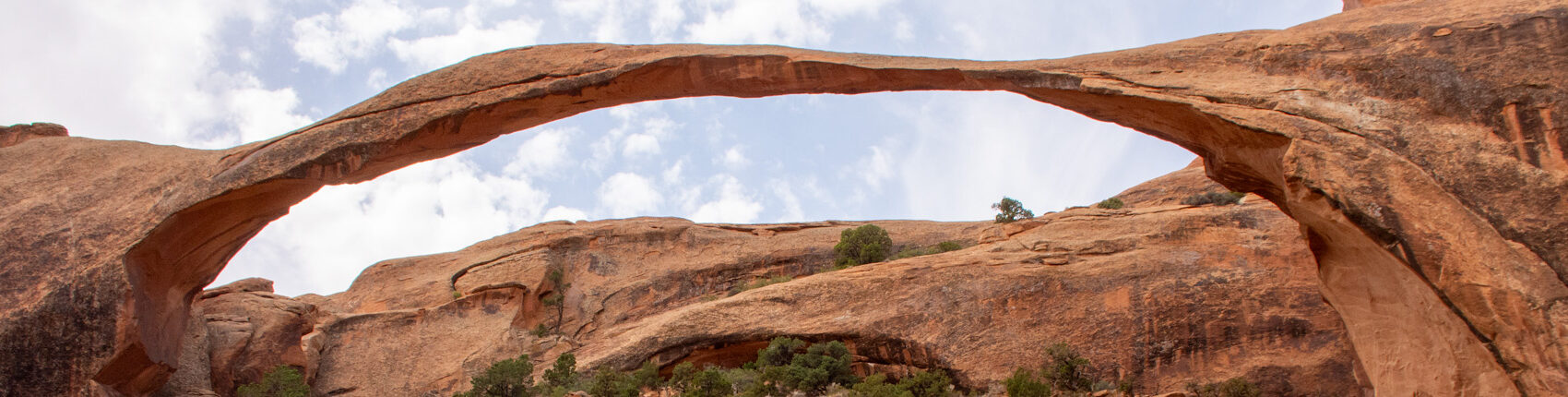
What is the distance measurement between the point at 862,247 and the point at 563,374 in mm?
11793

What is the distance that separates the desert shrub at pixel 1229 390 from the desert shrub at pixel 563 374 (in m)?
11.7

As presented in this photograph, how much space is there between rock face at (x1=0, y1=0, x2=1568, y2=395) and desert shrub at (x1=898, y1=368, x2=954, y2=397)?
261 inches

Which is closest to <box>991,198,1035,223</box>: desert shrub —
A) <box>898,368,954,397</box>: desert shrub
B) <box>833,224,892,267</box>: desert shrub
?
<box>833,224,892,267</box>: desert shrub

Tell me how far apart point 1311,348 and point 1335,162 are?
10648 millimetres

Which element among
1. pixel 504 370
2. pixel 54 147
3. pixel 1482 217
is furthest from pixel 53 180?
pixel 1482 217

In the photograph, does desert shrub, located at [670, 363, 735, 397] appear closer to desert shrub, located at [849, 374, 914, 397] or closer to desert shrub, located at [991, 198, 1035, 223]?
desert shrub, located at [849, 374, 914, 397]

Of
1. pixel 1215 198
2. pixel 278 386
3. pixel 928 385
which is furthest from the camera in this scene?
pixel 1215 198

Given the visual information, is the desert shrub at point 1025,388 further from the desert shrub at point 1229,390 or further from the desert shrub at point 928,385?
the desert shrub at point 1229,390

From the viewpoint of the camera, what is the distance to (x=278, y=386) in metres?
21.0

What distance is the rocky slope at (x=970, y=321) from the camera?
20.0 m

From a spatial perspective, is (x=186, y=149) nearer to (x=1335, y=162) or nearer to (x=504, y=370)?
(x=504, y=370)

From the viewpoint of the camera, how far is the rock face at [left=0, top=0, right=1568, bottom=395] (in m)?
9.68

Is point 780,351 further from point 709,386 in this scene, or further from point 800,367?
point 709,386

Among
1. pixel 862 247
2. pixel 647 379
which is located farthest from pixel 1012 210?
pixel 647 379
